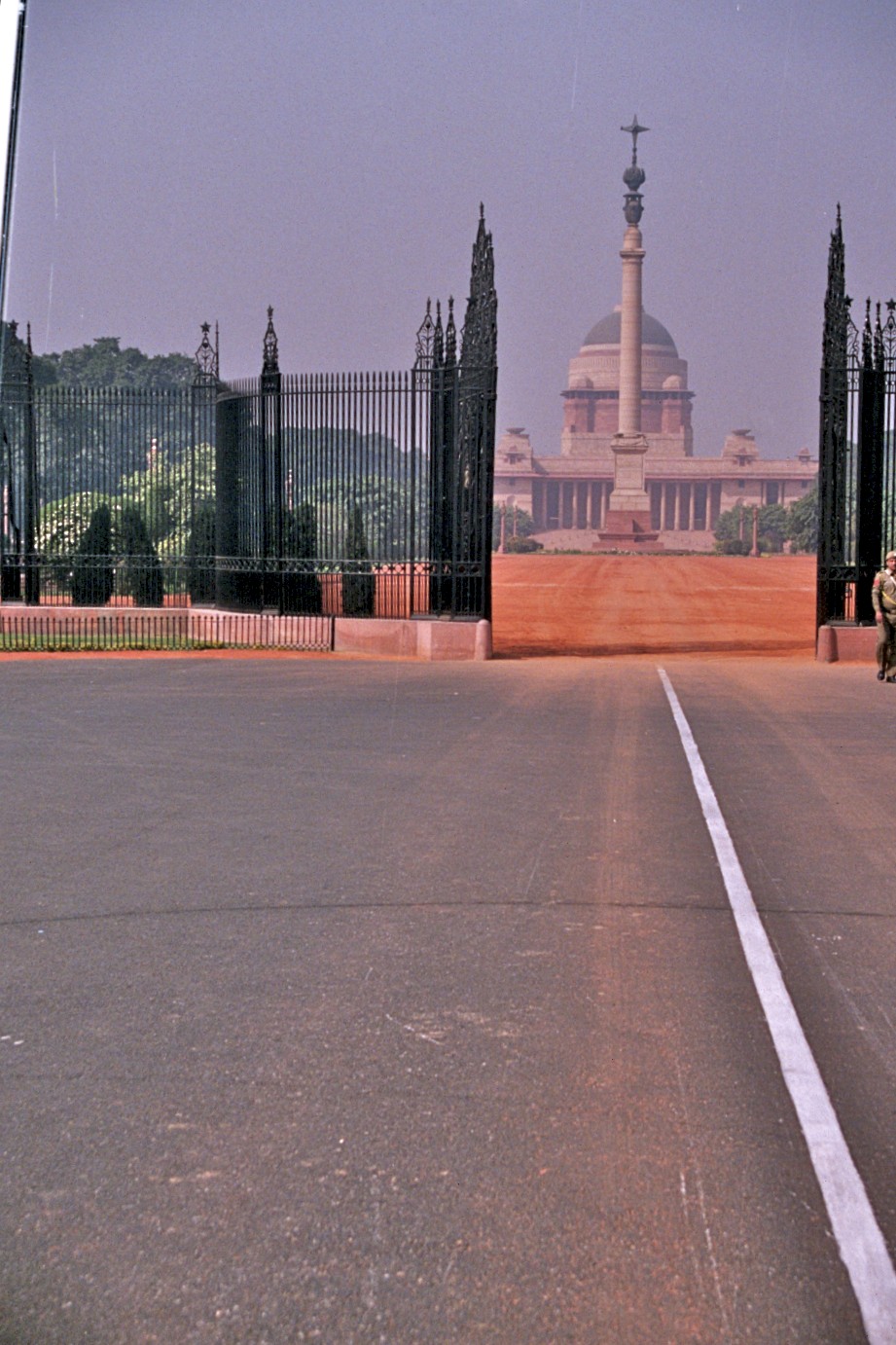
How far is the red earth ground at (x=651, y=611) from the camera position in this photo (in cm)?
3097

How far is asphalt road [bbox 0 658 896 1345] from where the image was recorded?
368cm

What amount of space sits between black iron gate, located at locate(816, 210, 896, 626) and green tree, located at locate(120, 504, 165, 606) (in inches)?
463

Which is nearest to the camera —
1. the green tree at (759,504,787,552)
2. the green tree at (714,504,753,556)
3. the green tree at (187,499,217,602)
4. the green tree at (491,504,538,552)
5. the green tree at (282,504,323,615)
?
the green tree at (282,504,323,615)

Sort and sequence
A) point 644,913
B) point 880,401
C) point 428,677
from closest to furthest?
point 644,913, point 428,677, point 880,401

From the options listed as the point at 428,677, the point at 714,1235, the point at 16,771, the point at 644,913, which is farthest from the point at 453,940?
the point at 428,677

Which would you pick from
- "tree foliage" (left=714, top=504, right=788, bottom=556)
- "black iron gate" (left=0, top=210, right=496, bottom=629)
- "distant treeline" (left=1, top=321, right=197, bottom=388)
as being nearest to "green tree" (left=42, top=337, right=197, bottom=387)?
"distant treeline" (left=1, top=321, right=197, bottom=388)

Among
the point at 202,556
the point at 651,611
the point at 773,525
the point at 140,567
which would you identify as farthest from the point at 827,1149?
the point at 773,525

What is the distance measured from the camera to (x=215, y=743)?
13.9 metres

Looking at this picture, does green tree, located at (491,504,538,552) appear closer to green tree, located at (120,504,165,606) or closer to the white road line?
green tree, located at (120,504,165,606)

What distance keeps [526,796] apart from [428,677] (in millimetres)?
10089

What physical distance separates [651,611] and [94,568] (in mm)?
17862

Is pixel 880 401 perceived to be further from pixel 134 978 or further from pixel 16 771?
pixel 134 978

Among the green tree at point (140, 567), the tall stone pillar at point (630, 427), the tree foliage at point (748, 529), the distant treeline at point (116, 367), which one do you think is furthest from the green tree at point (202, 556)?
the tall stone pillar at point (630, 427)

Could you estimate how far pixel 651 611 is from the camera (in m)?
43.3
